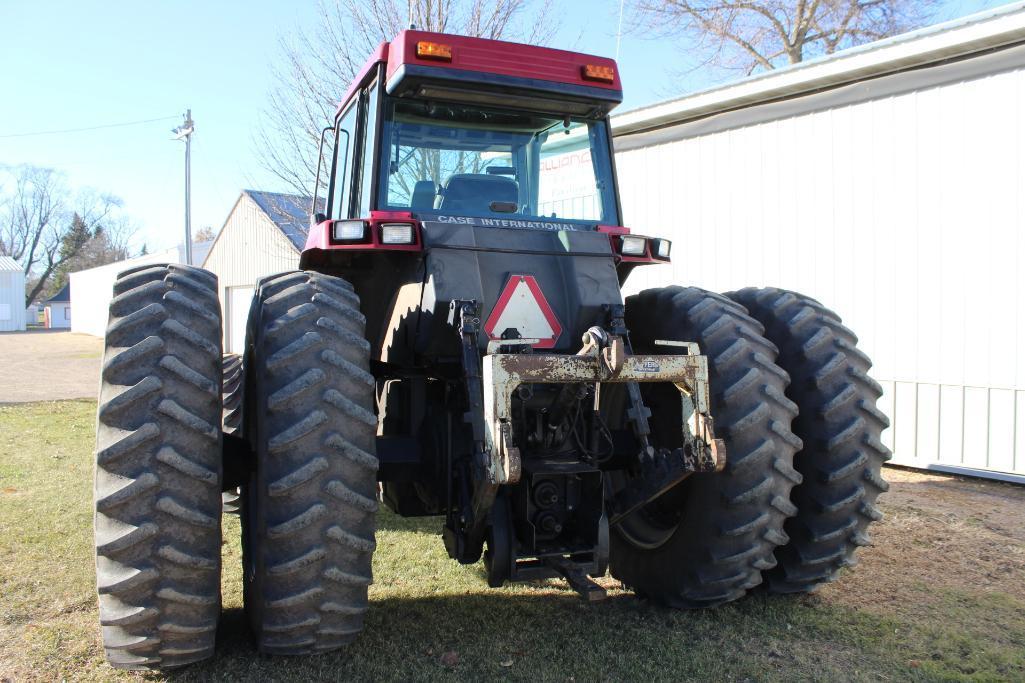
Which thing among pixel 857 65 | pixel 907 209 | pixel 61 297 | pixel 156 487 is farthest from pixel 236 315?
pixel 61 297

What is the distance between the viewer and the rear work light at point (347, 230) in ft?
13.0

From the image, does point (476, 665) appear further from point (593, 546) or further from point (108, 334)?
point (108, 334)

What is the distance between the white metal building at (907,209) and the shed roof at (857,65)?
0.05ft

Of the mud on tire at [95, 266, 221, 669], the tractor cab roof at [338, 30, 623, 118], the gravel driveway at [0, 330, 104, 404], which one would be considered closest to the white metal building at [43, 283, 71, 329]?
the gravel driveway at [0, 330, 104, 404]

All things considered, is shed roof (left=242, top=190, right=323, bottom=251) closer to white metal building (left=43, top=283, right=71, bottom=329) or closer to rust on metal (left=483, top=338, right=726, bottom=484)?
rust on metal (left=483, top=338, right=726, bottom=484)

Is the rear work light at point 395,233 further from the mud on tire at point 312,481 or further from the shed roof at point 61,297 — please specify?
the shed roof at point 61,297

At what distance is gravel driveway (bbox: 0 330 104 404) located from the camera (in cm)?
1594

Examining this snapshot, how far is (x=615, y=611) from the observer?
4344 mm

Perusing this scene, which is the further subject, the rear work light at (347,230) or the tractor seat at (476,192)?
the tractor seat at (476,192)

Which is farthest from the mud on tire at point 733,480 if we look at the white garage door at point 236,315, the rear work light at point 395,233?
the white garage door at point 236,315

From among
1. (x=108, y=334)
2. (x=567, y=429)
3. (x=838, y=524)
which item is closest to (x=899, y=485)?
(x=838, y=524)

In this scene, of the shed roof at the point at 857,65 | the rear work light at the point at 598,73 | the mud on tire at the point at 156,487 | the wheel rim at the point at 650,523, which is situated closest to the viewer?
the mud on tire at the point at 156,487

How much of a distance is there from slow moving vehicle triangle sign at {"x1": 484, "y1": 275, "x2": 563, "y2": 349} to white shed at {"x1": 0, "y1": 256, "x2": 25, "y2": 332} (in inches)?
2716

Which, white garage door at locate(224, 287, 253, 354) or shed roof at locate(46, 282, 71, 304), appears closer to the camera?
white garage door at locate(224, 287, 253, 354)
